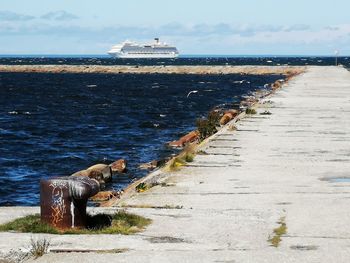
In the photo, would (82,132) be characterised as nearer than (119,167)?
No

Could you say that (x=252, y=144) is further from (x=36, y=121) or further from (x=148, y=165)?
(x=36, y=121)

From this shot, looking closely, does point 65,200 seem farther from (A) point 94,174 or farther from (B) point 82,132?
(B) point 82,132

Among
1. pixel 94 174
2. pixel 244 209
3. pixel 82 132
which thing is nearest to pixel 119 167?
pixel 94 174

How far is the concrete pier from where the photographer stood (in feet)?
21.8

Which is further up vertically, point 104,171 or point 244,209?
point 244,209

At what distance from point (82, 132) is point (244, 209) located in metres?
22.4

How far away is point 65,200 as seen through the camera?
7.30 metres

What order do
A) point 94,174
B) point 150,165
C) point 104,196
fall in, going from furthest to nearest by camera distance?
point 150,165 → point 94,174 → point 104,196

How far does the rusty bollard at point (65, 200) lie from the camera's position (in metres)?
7.30

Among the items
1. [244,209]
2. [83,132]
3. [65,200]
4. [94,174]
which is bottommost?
[83,132]

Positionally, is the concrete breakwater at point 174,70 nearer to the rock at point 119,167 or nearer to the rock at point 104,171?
the rock at point 119,167

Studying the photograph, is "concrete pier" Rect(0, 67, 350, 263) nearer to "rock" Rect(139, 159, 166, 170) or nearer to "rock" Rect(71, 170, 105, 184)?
"rock" Rect(71, 170, 105, 184)

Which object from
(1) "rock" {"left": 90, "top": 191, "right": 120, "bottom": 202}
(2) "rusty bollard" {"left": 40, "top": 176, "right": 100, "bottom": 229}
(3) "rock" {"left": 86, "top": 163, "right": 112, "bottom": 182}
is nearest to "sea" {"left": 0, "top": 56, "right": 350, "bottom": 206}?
(3) "rock" {"left": 86, "top": 163, "right": 112, "bottom": 182}

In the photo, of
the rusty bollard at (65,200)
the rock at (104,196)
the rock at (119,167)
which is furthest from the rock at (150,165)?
the rusty bollard at (65,200)
